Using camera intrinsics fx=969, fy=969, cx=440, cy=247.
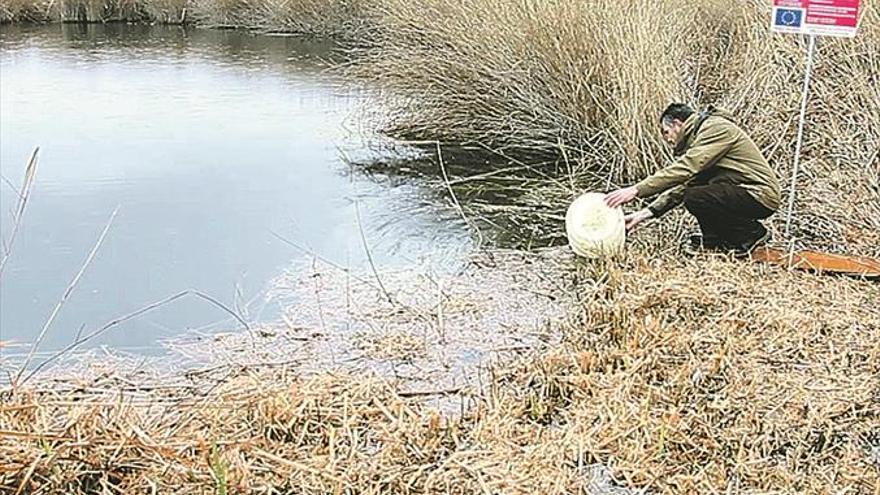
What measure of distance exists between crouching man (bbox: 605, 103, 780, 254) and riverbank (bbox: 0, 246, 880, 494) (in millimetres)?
714

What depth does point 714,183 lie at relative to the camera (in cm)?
473

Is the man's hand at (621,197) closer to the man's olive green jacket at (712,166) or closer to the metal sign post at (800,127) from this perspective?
the man's olive green jacket at (712,166)

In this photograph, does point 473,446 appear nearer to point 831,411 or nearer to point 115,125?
point 831,411

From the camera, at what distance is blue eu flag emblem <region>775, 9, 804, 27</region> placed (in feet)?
16.0

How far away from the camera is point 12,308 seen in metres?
4.66

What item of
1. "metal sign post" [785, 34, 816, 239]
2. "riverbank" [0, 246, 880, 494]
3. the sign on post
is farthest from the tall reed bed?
"riverbank" [0, 246, 880, 494]

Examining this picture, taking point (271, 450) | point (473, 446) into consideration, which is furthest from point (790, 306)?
point (271, 450)

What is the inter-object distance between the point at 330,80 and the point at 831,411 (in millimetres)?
9028

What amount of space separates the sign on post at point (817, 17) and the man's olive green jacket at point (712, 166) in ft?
2.01

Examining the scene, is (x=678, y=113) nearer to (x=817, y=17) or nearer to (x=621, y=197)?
(x=621, y=197)

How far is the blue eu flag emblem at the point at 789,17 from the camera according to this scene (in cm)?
488

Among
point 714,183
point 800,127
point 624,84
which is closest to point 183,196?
point 624,84

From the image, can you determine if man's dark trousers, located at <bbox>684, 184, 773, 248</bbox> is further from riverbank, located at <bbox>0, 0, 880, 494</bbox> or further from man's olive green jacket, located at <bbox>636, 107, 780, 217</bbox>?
riverbank, located at <bbox>0, 0, 880, 494</bbox>

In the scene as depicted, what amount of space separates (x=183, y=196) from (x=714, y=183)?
143 inches
